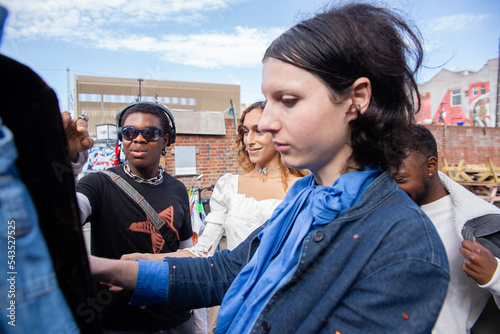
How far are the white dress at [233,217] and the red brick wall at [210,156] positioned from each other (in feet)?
25.0

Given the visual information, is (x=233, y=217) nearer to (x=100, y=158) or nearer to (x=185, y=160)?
(x=185, y=160)

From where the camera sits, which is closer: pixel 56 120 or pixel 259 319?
pixel 56 120

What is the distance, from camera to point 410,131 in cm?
114

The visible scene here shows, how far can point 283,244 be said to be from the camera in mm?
1075

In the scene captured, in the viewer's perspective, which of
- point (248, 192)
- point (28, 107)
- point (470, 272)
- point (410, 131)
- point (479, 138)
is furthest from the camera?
point (479, 138)

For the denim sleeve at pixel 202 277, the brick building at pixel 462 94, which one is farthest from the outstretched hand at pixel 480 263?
the brick building at pixel 462 94

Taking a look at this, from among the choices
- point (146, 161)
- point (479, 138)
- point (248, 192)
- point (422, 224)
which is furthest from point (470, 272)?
point (479, 138)

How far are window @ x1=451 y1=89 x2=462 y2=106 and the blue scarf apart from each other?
39.6m

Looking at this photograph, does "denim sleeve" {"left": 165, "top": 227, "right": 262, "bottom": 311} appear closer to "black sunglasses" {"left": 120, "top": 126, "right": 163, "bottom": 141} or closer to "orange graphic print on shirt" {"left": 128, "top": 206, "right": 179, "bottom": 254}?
"orange graphic print on shirt" {"left": 128, "top": 206, "right": 179, "bottom": 254}

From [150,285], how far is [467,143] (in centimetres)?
1917

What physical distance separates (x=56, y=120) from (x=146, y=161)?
1.77 metres

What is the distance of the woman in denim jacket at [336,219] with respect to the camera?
76cm

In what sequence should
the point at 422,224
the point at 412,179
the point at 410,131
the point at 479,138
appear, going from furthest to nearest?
the point at 479,138
the point at 412,179
the point at 410,131
the point at 422,224

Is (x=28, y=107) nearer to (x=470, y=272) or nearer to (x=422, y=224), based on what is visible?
(x=422, y=224)
